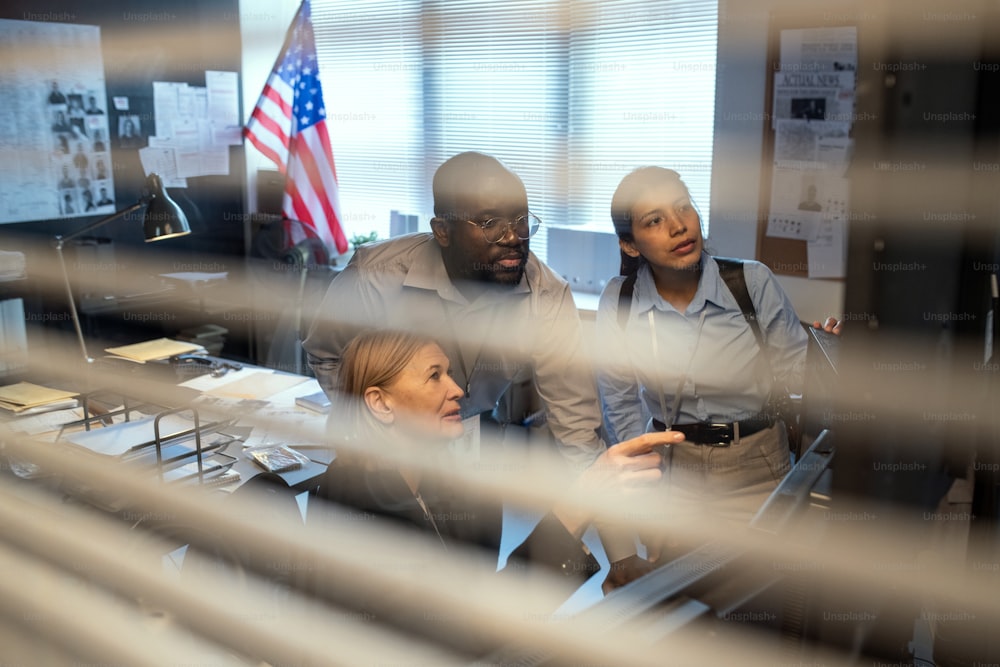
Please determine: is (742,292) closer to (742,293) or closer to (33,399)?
(742,293)

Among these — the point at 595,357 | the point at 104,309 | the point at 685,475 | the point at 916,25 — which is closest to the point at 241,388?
the point at 595,357

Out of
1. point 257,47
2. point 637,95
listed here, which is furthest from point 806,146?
point 257,47

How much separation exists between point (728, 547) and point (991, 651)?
242mm

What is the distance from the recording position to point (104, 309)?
370cm

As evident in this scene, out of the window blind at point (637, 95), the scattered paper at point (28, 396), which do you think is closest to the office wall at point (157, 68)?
the scattered paper at point (28, 396)

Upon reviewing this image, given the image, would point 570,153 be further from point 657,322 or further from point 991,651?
point 991,651

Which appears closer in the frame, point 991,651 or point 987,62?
point 987,62

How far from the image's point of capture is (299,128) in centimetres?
401

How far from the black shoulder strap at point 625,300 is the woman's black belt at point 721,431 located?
284mm

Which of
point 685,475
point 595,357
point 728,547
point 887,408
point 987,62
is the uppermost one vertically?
point 987,62

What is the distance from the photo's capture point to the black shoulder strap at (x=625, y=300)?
6.54ft

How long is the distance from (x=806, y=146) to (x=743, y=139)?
232 millimetres

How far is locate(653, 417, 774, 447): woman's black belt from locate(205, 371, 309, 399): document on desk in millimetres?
1231

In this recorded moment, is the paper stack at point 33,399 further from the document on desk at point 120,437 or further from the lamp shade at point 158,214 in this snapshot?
the lamp shade at point 158,214
